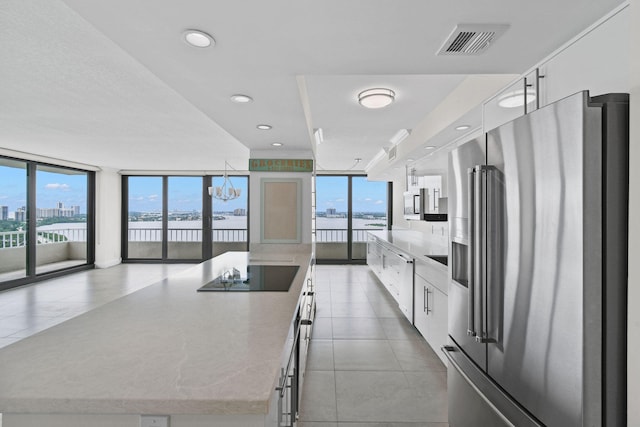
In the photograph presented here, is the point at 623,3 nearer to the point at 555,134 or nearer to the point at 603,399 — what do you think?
the point at 555,134

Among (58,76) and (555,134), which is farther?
(58,76)

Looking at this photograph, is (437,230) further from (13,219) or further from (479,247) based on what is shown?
(13,219)

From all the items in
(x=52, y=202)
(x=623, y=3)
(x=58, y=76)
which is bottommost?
(x=52, y=202)

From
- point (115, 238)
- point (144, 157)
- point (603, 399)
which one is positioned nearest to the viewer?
point (603, 399)

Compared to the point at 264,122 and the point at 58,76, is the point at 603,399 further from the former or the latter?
the point at 58,76

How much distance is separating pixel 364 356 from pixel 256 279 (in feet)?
4.75

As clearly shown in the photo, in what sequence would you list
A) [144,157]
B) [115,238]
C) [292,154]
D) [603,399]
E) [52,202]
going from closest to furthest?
[603,399], [292,154], [144,157], [52,202], [115,238]

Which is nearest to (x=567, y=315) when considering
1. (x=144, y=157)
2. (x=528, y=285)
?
(x=528, y=285)

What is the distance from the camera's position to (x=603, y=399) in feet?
3.45

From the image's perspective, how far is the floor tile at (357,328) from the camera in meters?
3.62

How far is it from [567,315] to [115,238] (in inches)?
371

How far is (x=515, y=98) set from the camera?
1.94 meters

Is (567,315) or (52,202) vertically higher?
(52,202)

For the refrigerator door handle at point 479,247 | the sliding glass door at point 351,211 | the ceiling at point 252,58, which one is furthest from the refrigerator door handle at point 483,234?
the sliding glass door at point 351,211
